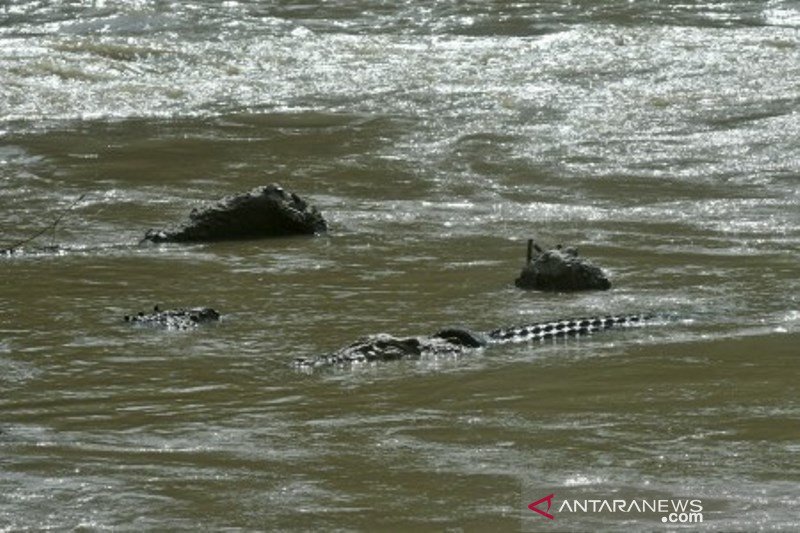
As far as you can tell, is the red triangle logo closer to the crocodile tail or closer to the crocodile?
the crocodile

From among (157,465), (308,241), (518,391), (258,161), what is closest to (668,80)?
(258,161)

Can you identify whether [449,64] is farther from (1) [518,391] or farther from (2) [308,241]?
(1) [518,391]

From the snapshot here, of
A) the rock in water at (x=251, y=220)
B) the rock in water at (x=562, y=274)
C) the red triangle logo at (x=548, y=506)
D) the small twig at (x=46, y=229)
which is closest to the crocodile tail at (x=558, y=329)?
the rock in water at (x=562, y=274)

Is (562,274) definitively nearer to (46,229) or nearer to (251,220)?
(251,220)

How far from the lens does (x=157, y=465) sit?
5.95m

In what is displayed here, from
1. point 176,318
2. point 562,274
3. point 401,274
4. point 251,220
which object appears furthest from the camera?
point 251,220

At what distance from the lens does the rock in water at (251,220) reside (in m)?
11.0

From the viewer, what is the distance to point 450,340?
779cm

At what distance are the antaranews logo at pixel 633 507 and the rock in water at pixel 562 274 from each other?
149 inches

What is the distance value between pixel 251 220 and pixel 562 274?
8.47 feet

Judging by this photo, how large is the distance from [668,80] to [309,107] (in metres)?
3.61

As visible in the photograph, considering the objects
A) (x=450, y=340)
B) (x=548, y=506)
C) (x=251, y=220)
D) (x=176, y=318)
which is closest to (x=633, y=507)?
(x=548, y=506)

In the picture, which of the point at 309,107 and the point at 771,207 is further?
the point at 309,107

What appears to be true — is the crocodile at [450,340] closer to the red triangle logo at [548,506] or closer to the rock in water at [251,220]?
the red triangle logo at [548,506]
